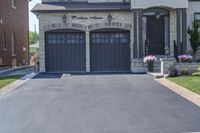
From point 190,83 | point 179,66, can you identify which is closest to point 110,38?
point 179,66

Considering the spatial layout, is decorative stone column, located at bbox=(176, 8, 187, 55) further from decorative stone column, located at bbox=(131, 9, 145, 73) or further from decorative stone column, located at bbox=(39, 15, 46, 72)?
decorative stone column, located at bbox=(39, 15, 46, 72)

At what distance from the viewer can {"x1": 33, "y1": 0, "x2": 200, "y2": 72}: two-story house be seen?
2756 centimetres

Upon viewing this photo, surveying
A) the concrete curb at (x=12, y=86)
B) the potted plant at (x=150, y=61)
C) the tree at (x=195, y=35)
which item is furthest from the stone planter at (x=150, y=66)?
the concrete curb at (x=12, y=86)

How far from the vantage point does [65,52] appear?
27.9m

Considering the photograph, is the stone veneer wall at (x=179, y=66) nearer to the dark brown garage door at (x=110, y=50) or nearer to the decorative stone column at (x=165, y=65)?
the decorative stone column at (x=165, y=65)

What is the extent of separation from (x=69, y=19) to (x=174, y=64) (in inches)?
290

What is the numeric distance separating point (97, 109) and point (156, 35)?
1575 cm

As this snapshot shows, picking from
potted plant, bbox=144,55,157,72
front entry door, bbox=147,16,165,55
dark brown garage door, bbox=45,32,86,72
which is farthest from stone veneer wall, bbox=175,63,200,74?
dark brown garage door, bbox=45,32,86,72

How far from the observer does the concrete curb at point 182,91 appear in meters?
15.2

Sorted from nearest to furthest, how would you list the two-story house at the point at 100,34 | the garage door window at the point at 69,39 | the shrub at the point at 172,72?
the shrub at the point at 172,72 → the two-story house at the point at 100,34 → the garage door window at the point at 69,39

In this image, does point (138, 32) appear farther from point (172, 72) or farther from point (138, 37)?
point (172, 72)

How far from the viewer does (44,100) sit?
1518 cm

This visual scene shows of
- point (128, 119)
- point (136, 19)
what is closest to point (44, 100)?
point (128, 119)

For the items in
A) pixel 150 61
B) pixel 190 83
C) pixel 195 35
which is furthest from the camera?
pixel 195 35
